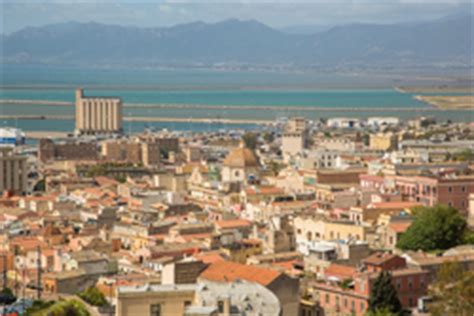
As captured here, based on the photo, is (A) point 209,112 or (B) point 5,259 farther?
(A) point 209,112

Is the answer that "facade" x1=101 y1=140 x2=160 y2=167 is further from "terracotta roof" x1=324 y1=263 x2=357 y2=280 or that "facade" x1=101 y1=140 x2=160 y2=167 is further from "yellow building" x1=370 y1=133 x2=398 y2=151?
"terracotta roof" x1=324 y1=263 x2=357 y2=280

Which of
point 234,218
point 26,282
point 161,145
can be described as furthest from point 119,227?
point 161,145

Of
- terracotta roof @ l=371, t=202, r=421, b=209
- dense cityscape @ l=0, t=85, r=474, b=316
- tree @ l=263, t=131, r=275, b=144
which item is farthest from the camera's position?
tree @ l=263, t=131, r=275, b=144

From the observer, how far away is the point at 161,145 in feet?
251

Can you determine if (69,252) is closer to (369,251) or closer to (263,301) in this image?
(369,251)

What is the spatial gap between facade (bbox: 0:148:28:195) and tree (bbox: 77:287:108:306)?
30.4 metres

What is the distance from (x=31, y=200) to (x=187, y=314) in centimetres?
2779

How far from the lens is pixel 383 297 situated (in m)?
23.0

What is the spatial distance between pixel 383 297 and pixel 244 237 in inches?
447

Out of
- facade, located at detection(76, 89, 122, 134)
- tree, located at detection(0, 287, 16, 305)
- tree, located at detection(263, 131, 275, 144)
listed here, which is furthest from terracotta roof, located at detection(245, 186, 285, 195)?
facade, located at detection(76, 89, 122, 134)

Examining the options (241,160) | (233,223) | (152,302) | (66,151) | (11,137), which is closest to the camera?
(152,302)

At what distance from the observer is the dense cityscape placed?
72.1ft

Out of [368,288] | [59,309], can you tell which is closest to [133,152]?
[368,288]

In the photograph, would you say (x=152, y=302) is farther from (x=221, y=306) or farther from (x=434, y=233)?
(x=434, y=233)
